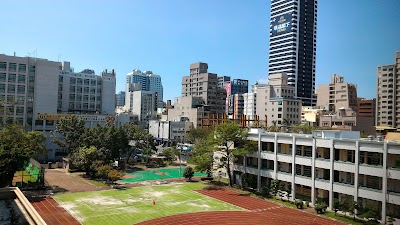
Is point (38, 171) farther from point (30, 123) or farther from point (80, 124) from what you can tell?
point (30, 123)

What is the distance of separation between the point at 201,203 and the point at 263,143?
51.9ft

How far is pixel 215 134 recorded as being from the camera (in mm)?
59312

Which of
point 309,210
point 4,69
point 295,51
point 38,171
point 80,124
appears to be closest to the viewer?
point 309,210

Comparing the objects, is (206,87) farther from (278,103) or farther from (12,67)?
(12,67)

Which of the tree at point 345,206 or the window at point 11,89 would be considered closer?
the tree at point 345,206

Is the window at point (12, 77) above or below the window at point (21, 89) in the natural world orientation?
above

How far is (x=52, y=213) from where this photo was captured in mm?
40188

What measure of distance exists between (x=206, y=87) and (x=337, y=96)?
207 ft

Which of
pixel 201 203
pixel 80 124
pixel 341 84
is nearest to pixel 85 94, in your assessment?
pixel 80 124

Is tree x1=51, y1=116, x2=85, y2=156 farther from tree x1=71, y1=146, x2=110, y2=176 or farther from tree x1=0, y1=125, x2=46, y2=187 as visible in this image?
tree x1=0, y1=125, x2=46, y2=187

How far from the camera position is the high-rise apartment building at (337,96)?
157 m

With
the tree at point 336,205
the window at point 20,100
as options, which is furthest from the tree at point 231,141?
the window at point 20,100

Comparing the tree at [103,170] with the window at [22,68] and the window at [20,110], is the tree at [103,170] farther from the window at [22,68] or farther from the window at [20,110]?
the window at [22,68]

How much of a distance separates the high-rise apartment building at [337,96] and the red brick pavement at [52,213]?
5389 inches
